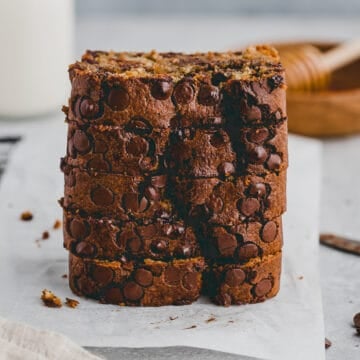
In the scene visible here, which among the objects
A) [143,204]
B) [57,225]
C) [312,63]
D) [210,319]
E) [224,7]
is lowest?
[210,319]

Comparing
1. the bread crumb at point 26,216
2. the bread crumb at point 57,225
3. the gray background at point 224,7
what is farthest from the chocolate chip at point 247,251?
the gray background at point 224,7

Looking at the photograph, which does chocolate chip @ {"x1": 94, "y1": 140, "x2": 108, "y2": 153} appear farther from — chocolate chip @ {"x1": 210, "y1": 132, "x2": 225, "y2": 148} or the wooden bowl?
the wooden bowl

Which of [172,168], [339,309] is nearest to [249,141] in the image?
[172,168]

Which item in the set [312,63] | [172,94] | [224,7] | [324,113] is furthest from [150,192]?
[224,7]

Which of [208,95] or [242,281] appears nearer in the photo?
[208,95]

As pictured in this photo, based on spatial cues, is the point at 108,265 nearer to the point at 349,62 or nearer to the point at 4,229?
the point at 4,229

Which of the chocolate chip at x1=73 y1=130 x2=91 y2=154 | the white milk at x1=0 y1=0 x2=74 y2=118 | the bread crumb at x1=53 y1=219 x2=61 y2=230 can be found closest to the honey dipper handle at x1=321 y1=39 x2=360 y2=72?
the white milk at x1=0 y1=0 x2=74 y2=118

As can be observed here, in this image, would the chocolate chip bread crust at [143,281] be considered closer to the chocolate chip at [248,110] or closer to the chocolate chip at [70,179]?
the chocolate chip at [70,179]

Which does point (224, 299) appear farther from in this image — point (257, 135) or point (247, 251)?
point (257, 135)
